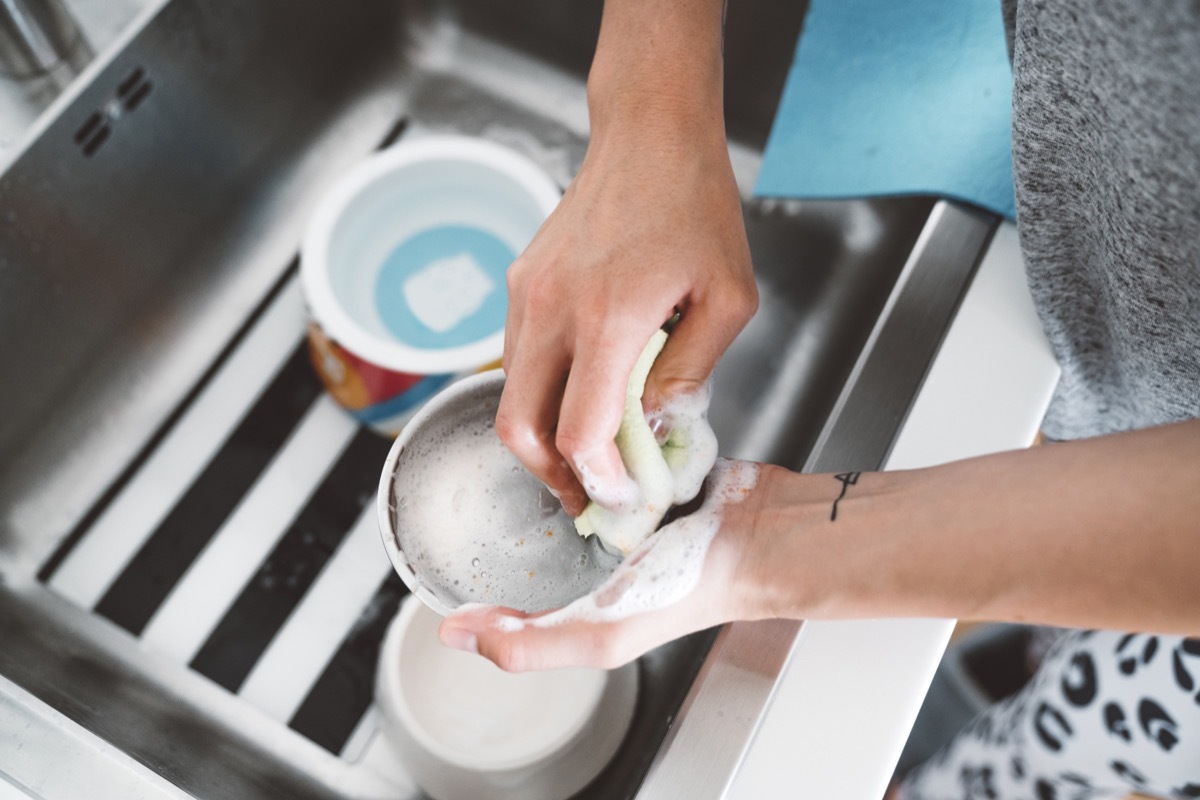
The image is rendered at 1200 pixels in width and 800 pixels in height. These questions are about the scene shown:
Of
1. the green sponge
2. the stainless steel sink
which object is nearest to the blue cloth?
the stainless steel sink

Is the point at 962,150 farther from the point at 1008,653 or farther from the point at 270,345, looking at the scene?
the point at 1008,653

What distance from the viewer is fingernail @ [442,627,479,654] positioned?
0.39 meters

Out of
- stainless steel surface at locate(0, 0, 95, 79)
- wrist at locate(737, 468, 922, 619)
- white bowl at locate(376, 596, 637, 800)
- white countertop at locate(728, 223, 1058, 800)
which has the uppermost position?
stainless steel surface at locate(0, 0, 95, 79)

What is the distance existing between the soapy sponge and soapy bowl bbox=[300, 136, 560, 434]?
0.24 meters

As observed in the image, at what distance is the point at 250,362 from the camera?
2.58ft

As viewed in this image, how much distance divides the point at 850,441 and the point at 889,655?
13cm

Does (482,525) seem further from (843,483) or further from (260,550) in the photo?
(260,550)

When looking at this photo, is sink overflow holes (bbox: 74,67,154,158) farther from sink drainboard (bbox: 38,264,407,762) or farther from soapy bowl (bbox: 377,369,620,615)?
soapy bowl (bbox: 377,369,620,615)

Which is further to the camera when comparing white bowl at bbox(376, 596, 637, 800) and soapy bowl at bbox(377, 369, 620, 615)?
white bowl at bbox(376, 596, 637, 800)

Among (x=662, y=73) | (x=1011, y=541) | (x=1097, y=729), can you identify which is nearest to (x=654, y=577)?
(x=1011, y=541)

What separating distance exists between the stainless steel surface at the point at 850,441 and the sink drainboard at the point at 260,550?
0.33 metres

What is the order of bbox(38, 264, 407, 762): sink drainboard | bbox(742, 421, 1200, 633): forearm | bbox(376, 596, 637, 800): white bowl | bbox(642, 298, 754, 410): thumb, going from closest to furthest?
bbox(742, 421, 1200, 633): forearm
bbox(642, 298, 754, 410): thumb
bbox(376, 596, 637, 800): white bowl
bbox(38, 264, 407, 762): sink drainboard

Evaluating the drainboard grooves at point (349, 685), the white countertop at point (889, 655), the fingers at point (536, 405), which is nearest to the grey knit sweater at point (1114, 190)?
the white countertop at point (889, 655)

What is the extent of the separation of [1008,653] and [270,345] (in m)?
0.91
